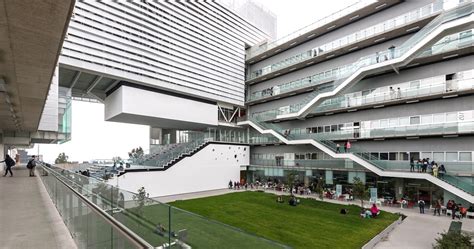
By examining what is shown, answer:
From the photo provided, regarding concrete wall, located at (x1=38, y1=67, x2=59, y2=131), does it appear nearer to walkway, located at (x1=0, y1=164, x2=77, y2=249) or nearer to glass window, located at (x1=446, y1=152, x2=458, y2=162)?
walkway, located at (x1=0, y1=164, x2=77, y2=249)

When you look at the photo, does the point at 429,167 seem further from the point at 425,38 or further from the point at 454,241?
the point at 454,241

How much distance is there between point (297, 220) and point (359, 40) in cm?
2152

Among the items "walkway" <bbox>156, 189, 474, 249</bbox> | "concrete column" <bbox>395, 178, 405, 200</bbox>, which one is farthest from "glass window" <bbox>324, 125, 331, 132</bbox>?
"walkway" <bbox>156, 189, 474, 249</bbox>

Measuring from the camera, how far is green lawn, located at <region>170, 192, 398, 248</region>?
13.6 metres

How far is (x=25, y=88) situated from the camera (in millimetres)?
A: 8484

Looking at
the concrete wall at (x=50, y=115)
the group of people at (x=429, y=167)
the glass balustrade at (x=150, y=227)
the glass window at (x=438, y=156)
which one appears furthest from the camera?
the concrete wall at (x=50, y=115)

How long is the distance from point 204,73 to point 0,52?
30.7 m

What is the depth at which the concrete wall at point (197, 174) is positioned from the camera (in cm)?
2639

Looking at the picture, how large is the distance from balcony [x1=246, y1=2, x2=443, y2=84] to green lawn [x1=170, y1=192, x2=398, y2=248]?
712 inches

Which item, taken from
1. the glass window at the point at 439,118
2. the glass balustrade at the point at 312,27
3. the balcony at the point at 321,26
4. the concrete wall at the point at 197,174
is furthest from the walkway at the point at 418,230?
the glass balustrade at the point at 312,27

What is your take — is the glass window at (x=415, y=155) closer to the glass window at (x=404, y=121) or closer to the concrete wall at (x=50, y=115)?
the glass window at (x=404, y=121)

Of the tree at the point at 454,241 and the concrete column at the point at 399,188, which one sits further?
the concrete column at the point at 399,188

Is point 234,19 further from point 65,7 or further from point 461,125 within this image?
point 65,7

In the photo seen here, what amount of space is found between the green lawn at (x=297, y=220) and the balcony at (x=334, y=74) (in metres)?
14.4
